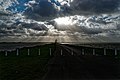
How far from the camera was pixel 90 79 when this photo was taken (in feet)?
52.4

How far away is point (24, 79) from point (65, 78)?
10.2ft

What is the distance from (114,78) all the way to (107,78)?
515 mm

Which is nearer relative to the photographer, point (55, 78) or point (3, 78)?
point (55, 78)

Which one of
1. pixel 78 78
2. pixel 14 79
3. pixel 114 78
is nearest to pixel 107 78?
pixel 114 78

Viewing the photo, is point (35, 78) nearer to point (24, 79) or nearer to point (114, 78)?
point (24, 79)

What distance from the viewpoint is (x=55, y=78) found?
16.8 metres

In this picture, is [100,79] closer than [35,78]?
Yes

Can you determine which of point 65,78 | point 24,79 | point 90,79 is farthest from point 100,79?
point 24,79

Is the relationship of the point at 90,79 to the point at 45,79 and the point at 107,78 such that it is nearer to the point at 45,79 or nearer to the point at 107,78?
the point at 107,78

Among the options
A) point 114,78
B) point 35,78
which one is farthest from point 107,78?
point 35,78

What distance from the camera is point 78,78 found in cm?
1669

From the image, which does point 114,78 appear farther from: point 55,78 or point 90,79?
point 55,78

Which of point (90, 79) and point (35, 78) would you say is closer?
point (90, 79)

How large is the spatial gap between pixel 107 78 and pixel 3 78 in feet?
26.9
